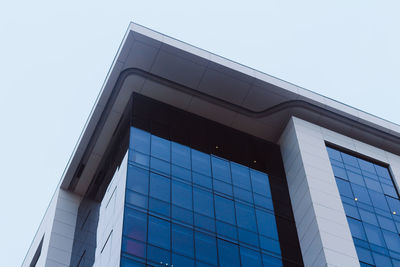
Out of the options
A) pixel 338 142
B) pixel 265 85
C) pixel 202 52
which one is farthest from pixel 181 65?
pixel 338 142

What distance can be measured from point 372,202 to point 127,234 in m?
15.5

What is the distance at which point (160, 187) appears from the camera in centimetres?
3666

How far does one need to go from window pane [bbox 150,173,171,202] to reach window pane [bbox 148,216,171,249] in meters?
1.78

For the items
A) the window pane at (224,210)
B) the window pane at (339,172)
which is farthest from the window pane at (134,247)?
the window pane at (339,172)

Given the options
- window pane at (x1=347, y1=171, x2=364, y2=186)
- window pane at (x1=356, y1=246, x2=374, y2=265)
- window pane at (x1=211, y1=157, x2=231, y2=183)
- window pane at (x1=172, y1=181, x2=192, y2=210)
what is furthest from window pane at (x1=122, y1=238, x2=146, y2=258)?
window pane at (x1=347, y1=171, x2=364, y2=186)

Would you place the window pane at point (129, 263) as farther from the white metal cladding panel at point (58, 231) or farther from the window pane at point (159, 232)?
the white metal cladding panel at point (58, 231)

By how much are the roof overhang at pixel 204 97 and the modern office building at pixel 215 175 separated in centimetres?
7

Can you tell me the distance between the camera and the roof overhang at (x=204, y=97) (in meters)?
42.2

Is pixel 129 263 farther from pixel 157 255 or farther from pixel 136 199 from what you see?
pixel 136 199

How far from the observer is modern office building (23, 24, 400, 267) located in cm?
3534

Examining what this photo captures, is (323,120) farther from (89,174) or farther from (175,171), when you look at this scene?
(89,174)

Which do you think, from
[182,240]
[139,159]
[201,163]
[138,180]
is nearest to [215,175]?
[201,163]

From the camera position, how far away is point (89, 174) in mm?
46188

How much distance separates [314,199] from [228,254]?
630 centimetres
